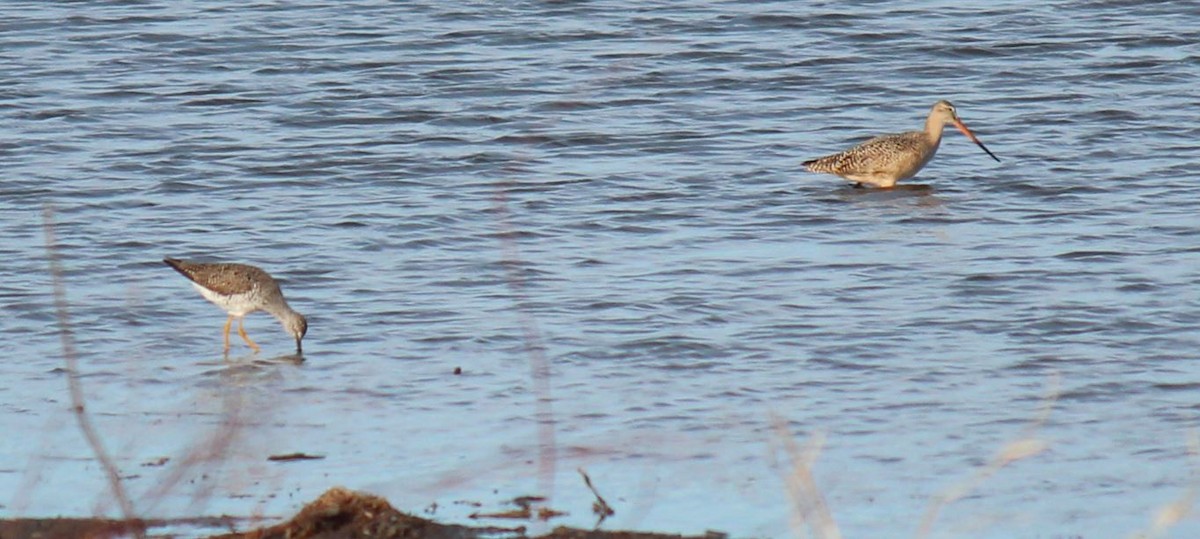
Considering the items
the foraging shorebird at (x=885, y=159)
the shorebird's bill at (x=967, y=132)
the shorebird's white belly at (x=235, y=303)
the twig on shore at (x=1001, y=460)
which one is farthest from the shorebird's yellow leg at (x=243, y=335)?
the shorebird's bill at (x=967, y=132)

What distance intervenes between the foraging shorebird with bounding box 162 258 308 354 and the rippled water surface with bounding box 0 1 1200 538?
0.54 feet

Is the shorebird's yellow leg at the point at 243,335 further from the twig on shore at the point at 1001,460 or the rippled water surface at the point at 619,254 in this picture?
the twig on shore at the point at 1001,460

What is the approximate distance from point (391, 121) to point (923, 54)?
4734 millimetres

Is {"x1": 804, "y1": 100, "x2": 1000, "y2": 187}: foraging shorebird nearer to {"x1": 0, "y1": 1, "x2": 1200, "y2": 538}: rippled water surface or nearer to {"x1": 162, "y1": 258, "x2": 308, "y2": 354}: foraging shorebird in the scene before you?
{"x1": 0, "y1": 1, "x2": 1200, "y2": 538}: rippled water surface

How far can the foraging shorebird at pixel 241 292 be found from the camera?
8.66 m

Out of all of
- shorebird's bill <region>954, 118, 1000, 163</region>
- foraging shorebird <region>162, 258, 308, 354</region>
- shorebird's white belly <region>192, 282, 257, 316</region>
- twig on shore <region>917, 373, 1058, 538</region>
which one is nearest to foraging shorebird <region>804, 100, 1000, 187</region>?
shorebird's bill <region>954, 118, 1000, 163</region>

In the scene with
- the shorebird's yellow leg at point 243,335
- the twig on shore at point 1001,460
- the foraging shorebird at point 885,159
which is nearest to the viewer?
the twig on shore at point 1001,460

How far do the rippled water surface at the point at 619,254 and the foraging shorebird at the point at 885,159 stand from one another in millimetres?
246

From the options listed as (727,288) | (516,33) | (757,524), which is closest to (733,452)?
(757,524)

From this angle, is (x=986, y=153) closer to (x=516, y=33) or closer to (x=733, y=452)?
(x=516, y=33)

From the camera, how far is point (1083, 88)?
15883 mm

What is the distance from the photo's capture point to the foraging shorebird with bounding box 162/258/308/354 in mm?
8664

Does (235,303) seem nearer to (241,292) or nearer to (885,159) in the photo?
(241,292)

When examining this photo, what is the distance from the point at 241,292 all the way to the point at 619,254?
2.37m
